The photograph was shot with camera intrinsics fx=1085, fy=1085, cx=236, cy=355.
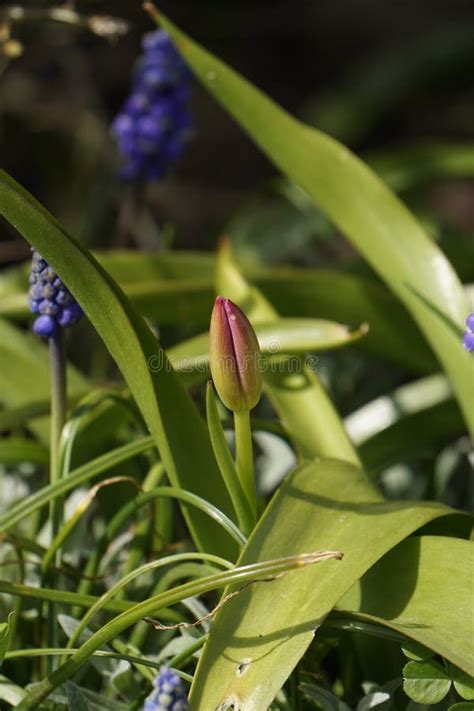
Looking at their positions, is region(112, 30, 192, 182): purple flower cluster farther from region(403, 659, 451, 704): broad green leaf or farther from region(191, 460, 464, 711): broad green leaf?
region(403, 659, 451, 704): broad green leaf

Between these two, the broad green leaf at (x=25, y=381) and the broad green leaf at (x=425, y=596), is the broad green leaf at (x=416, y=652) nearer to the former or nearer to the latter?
the broad green leaf at (x=425, y=596)

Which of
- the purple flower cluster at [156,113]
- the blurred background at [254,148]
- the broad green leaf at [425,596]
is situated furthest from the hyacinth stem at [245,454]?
the purple flower cluster at [156,113]

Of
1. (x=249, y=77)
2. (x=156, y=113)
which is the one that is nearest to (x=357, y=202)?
(x=156, y=113)

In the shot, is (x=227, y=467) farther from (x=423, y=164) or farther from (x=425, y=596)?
(x=423, y=164)

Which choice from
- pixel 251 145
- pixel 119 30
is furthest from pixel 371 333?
pixel 251 145

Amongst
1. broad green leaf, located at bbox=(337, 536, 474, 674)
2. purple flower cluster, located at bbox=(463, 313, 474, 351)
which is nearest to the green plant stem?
broad green leaf, located at bbox=(337, 536, 474, 674)

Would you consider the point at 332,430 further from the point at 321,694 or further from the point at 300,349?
the point at 321,694
